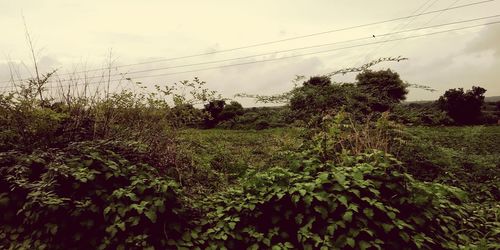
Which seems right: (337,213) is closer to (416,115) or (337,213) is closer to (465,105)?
(416,115)

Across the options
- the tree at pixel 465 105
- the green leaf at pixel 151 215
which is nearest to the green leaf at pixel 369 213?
the green leaf at pixel 151 215

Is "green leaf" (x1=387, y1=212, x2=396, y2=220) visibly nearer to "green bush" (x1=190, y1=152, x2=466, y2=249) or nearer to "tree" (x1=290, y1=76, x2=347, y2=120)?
"green bush" (x1=190, y1=152, x2=466, y2=249)

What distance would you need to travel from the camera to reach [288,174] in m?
4.06

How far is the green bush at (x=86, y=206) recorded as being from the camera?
356 centimetres

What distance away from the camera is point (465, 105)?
24.4 m

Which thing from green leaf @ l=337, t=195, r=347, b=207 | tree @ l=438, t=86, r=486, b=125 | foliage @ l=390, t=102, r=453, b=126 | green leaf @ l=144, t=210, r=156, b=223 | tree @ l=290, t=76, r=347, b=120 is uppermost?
tree @ l=290, t=76, r=347, b=120

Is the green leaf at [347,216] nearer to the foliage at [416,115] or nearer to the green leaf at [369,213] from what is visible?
the green leaf at [369,213]

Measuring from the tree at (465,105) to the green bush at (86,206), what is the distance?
24.9m

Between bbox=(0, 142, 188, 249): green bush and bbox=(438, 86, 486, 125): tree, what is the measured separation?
24860mm

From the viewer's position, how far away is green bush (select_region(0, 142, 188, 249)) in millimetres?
3561

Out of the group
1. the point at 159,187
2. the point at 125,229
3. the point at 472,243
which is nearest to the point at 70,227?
the point at 125,229

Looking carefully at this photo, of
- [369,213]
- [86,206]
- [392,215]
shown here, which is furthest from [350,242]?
[86,206]

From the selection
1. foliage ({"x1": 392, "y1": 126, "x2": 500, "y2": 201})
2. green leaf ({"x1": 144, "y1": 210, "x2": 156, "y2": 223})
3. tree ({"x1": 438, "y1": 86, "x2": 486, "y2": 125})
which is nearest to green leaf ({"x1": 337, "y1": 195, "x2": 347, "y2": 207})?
green leaf ({"x1": 144, "y1": 210, "x2": 156, "y2": 223})

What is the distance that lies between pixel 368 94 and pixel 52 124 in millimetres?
6550
